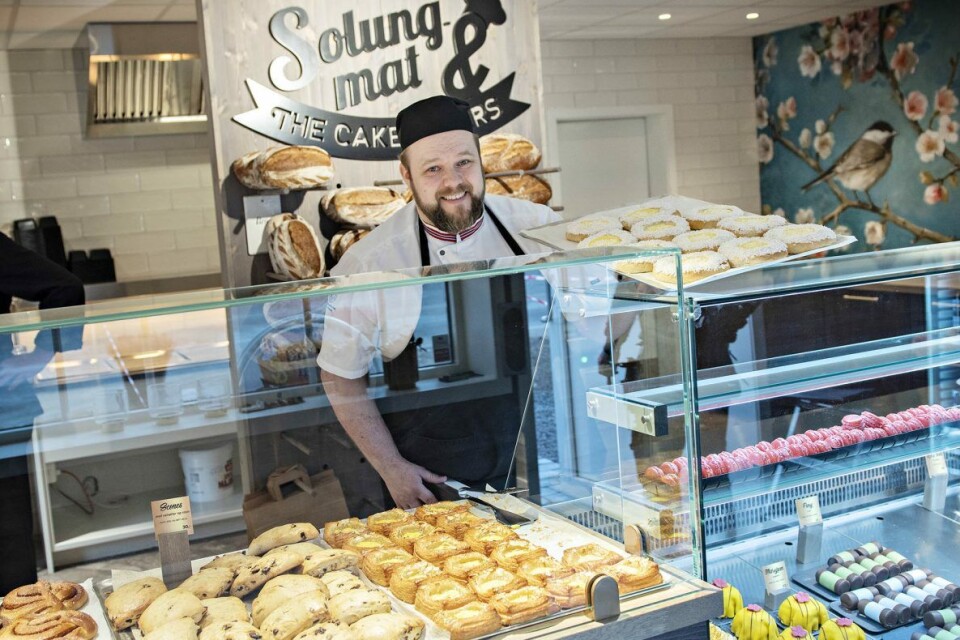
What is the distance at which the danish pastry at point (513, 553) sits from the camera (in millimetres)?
1289

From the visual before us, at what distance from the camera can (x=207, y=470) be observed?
1336mm

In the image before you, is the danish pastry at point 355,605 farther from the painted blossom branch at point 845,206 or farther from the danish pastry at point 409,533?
the painted blossom branch at point 845,206

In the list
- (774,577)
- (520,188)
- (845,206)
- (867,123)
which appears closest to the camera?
(774,577)

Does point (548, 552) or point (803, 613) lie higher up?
point (548, 552)

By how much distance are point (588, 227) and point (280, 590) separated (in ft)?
2.88

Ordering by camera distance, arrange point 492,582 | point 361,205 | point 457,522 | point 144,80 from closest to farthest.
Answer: point 492,582 < point 457,522 < point 361,205 < point 144,80

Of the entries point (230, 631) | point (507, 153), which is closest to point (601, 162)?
point (507, 153)

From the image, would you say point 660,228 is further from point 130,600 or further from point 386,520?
point 130,600

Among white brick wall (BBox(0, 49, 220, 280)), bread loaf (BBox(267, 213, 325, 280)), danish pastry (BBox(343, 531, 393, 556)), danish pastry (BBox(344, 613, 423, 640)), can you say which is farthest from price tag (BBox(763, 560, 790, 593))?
white brick wall (BBox(0, 49, 220, 280))

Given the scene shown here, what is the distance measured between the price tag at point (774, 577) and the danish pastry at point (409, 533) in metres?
0.70

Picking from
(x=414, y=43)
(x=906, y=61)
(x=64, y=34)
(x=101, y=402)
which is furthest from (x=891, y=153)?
(x=101, y=402)

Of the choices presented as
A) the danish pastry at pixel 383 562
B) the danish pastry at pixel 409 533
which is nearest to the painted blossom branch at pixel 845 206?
the danish pastry at pixel 409 533

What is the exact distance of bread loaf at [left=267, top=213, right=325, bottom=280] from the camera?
128 inches

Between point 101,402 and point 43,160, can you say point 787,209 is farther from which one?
point 101,402
